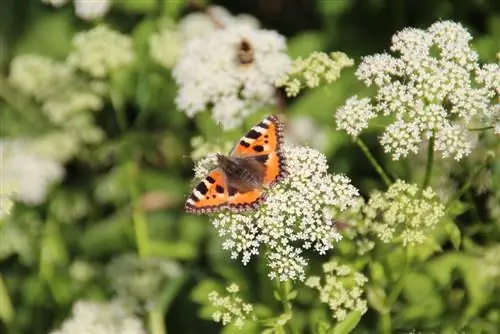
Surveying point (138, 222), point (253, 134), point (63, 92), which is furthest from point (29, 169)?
point (253, 134)

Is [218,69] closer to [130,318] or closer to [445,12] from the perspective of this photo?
[130,318]

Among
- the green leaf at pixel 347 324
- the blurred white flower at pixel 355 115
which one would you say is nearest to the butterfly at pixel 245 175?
the blurred white flower at pixel 355 115

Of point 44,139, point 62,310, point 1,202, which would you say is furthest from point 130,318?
point 44,139

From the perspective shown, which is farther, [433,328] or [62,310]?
[62,310]

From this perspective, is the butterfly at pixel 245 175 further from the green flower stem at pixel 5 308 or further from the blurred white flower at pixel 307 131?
the green flower stem at pixel 5 308

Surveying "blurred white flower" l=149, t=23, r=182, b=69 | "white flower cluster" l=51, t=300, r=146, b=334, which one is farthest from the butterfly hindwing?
"blurred white flower" l=149, t=23, r=182, b=69

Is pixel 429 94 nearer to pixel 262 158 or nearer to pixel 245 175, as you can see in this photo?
pixel 262 158

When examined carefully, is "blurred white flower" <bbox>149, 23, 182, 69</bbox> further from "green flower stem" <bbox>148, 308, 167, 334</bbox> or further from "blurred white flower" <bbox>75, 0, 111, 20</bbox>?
"green flower stem" <bbox>148, 308, 167, 334</bbox>
